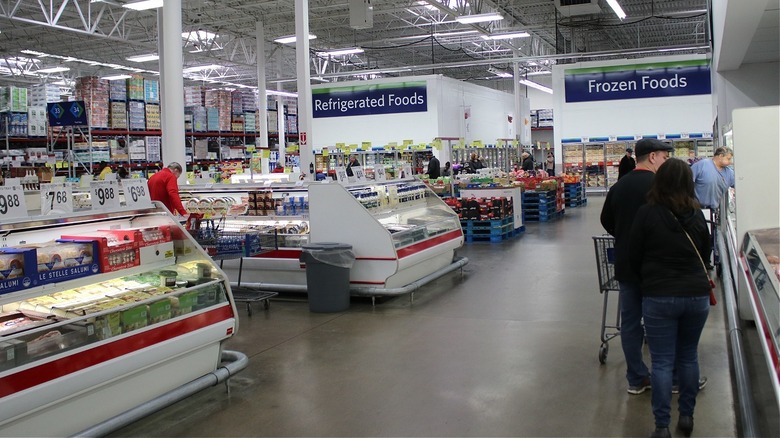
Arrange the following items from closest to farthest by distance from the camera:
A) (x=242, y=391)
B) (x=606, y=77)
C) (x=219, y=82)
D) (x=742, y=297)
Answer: (x=242, y=391) < (x=742, y=297) < (x=606, y=77) < (x=219, y=82)

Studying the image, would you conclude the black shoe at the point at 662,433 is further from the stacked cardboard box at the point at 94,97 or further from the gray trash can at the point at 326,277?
the stacked cardboard box at the point at 94,97

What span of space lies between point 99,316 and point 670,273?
3410 mm

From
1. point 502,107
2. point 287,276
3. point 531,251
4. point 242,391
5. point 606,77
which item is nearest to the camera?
point 242,391

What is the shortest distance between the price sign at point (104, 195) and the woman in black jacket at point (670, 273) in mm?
3763

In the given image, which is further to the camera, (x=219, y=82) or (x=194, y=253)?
(x=219, y=82)

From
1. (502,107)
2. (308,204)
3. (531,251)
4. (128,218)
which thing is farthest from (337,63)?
(128,218)

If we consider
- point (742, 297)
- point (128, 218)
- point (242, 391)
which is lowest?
point (242, 391)

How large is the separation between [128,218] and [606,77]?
68.5 ft

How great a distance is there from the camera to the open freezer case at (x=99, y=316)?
12.6 ft

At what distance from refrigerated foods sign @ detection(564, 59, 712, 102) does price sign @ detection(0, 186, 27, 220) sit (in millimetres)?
21635

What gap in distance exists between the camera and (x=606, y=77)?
2333 centimetres

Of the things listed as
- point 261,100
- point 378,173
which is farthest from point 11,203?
point 261,100

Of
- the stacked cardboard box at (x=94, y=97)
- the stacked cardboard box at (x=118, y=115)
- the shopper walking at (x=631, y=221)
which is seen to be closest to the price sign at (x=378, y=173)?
the shopper walking at (x=631, y=221)

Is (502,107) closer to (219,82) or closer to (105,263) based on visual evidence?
(219,82)
